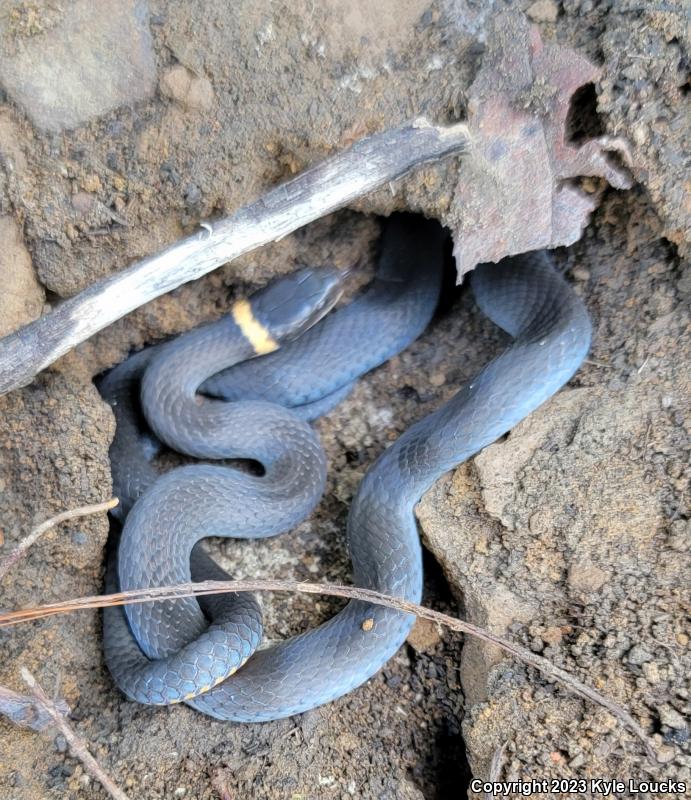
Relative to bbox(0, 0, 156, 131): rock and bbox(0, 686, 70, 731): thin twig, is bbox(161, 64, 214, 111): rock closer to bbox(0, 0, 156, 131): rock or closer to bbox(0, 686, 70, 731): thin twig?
bbox(0, 0, 156, 131): rock

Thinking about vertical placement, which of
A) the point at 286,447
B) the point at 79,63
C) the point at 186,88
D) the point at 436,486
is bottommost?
the point at 436,486

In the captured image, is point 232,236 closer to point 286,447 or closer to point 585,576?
point 286,447

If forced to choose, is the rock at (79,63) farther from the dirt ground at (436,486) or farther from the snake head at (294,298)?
the snake head at (294,298)

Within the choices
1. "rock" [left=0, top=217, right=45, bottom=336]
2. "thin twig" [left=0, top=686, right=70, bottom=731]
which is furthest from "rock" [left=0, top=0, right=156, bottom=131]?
"thin twig" [left=0, top=686, right=70, bottom=731]

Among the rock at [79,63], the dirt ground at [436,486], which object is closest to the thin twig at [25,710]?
the dirt ground at [436,486]

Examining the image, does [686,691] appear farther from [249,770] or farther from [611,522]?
[249,770]

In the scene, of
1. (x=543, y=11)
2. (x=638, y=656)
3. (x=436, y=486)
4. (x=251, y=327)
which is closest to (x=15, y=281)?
(x=251, y=327)

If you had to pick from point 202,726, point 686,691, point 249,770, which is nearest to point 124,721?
point 202,726
